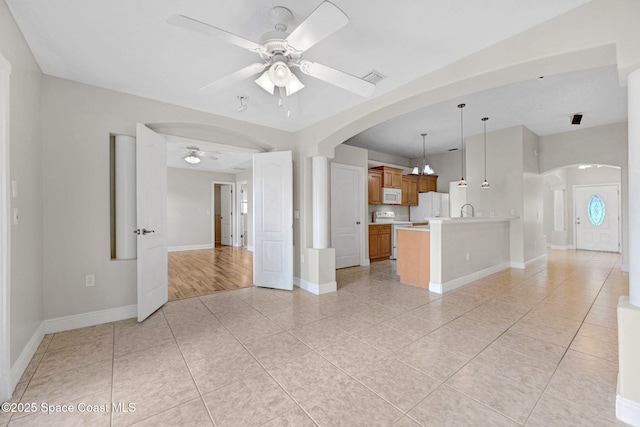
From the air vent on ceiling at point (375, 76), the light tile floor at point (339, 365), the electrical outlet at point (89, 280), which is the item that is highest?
the air vent on ceiling at point (375, 76)

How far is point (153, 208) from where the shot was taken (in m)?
3.19

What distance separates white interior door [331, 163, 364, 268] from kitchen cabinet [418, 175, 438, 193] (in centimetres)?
268

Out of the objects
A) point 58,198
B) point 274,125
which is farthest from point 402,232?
point 58,198

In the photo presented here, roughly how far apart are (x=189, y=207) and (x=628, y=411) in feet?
30.7

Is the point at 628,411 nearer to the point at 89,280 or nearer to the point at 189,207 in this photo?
the point at 89,280

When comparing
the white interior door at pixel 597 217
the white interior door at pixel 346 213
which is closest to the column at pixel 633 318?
the white interior door at pixel 346 213

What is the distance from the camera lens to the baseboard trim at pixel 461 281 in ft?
12.9

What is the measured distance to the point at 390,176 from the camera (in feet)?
23.0

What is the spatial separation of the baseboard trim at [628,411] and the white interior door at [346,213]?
4.29 meters

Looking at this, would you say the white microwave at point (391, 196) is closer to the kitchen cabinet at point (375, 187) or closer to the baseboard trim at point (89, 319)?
A: the kitchen cabinet at point (375, 187)

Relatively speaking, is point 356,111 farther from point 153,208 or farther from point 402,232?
point 153,208

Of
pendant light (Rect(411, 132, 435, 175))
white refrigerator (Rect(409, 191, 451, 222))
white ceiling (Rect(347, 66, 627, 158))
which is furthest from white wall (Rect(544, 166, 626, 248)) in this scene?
pendant light (Rect(411, 132, 435, 175))

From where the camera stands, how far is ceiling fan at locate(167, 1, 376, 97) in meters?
1.46

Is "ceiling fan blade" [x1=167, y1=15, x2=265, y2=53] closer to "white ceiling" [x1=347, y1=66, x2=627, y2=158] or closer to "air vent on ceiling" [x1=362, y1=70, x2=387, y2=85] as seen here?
"air vent on ceiling" [x1=362, y1=70, x2=387, y2=85]
